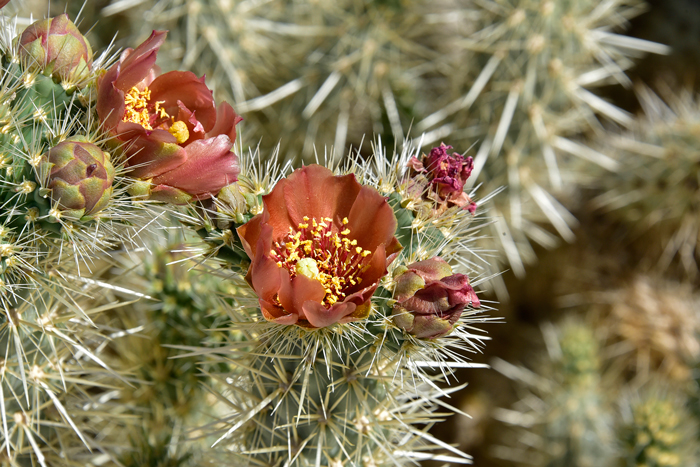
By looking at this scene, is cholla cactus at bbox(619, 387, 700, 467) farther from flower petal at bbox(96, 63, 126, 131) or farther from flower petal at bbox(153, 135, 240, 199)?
flower petal at bbox(96, 63, 126, 131)

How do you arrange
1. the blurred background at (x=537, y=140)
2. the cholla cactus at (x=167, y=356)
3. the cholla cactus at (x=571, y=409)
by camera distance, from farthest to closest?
the cholla cactus at (x=571, y=409) < the blurred background at (x=537, y=140) < the cholla cactus at (x=167, y=356)

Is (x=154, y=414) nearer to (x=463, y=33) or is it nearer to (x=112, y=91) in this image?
(x=112, y=91)

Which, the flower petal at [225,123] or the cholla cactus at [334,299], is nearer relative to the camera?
the cholla cactus at [334,299]

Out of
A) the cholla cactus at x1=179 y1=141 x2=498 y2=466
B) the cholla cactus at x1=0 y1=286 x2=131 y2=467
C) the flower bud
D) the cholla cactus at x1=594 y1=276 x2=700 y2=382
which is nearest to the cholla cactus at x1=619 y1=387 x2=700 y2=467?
the cholla cactus at x1=594 y1=276 x2=700 y2=382

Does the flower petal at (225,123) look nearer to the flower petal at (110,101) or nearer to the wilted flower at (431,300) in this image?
the flower petal at (110,101)

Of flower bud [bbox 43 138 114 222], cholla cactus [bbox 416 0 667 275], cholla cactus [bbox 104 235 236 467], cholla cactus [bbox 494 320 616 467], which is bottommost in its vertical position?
cholla cactus [bbox 494 320 616 467]

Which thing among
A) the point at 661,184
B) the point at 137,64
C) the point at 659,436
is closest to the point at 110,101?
the point at 137,64

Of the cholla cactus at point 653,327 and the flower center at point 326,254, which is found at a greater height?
the flower center at point 326,254

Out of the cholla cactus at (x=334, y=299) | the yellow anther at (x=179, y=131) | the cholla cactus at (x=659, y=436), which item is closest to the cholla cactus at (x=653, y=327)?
the cholla cactus at (x=659, y=436)

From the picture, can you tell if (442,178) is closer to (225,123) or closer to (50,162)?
(225,123)
